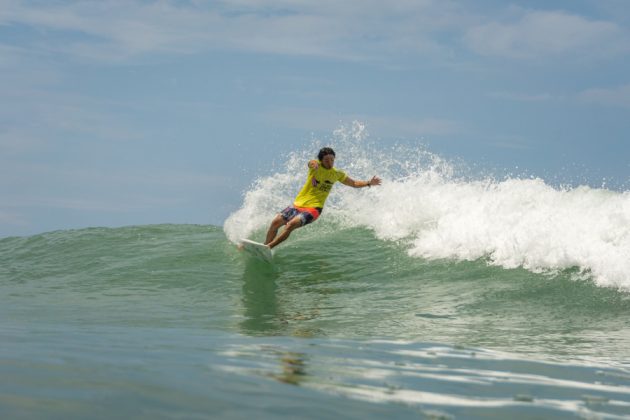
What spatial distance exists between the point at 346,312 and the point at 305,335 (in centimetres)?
204

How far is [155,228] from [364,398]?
15737 millimetres

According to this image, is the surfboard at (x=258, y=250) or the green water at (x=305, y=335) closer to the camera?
the green water at (x=305, y=335)

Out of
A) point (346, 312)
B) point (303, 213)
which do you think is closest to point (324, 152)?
point (303, 213)

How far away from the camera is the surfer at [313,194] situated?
12.9 m

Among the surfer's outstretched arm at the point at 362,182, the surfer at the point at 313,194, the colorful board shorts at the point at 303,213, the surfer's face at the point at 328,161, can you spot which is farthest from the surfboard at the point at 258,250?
the surfer's outstretched arm at the point at 362,182

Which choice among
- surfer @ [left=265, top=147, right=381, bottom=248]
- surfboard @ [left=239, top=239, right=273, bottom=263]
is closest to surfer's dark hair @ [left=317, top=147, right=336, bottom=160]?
surfer @ [left=265, top=147, right=381, bottom=248]

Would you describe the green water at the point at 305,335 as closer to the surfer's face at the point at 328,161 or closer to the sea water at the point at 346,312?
the sea water at the point at 346,312

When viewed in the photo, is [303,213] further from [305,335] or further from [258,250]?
[305,335]

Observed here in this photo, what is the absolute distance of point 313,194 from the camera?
43.3 ft

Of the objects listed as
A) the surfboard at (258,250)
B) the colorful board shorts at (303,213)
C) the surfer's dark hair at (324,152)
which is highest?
the surfer's dark hair at (324,152)

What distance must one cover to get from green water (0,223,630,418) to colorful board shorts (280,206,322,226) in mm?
880

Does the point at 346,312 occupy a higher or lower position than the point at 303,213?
lower

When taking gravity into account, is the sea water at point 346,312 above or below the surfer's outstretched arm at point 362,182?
below

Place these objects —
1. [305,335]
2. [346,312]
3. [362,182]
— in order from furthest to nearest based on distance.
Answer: [362,182] → [346,312] → [305,335]
